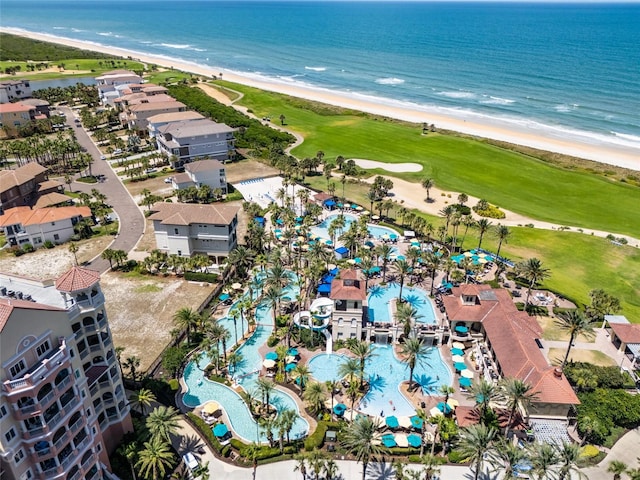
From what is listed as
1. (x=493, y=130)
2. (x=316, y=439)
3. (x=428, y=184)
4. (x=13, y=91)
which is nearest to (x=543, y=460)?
(x=316, y=439)

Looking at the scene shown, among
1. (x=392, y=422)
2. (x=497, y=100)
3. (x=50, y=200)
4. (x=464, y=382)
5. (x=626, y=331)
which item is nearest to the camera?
(x=392, y=422)

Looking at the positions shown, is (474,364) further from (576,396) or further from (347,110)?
(347,110)

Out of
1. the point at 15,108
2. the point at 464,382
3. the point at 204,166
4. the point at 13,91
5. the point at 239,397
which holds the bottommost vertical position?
the point at 239,397

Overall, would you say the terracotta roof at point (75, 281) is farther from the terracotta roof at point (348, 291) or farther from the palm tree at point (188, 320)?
the terracotta roof at point (348, 291)

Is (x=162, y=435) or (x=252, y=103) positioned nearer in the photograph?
(x=162, y=435)

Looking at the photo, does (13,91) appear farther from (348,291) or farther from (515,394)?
(515,394)

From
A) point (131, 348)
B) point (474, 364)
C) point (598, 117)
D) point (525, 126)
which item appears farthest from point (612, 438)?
point (598, 117)

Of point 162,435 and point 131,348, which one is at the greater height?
point 162,435
